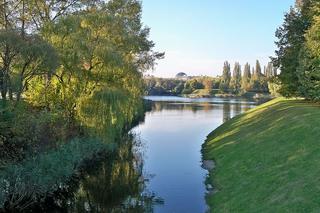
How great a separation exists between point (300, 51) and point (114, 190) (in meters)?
22.9

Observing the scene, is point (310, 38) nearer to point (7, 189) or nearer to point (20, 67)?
point (20, 67)

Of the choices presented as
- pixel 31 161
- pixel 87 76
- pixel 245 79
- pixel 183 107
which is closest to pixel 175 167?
pixel 87 76

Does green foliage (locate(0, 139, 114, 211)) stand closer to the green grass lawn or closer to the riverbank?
the riverbank

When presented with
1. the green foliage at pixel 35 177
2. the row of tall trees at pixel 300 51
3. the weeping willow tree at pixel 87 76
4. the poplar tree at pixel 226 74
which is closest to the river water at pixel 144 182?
the green foliage at pixel 35 177

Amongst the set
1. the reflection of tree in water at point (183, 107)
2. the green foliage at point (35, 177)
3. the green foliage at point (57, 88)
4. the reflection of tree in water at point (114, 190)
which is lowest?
the reflection of tree in water at point (114, 190)

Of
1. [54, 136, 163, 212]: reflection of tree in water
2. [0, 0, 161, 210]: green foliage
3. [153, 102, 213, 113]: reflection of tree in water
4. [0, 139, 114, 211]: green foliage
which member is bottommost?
[54, 136, 163, 212]: reflection of tree in water

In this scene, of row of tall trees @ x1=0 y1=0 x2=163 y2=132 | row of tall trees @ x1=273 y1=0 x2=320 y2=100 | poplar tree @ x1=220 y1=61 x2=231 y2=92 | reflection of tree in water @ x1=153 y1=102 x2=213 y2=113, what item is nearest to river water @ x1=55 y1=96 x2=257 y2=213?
row of tall trees @ x1=0 y1=0 x2=163 y2=132

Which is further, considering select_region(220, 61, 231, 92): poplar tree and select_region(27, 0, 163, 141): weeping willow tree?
select_region(220, 61, 231, 92): poplar tree

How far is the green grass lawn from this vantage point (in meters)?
12.7

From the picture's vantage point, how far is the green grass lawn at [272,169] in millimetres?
12719

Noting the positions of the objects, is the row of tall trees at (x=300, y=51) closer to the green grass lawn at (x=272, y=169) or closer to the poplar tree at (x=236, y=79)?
the green grass lawn at (x=272, y=169)

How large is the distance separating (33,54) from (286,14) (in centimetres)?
3201

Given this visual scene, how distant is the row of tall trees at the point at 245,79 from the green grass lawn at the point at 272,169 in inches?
4536

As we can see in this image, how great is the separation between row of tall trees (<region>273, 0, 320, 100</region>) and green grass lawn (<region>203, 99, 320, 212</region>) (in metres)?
5.43
